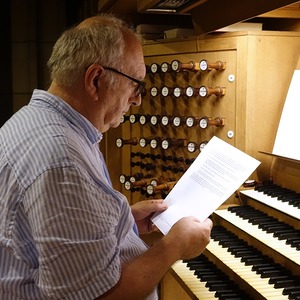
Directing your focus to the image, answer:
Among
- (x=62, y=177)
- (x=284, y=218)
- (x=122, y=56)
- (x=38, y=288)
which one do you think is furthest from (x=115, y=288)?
(x=284, y=218)

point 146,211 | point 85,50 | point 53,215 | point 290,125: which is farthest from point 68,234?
point 290,125

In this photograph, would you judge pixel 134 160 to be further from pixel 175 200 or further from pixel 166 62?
pixel 175 200

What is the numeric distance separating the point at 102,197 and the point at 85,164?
0.08 meters

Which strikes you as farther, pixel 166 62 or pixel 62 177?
pixel 166 62

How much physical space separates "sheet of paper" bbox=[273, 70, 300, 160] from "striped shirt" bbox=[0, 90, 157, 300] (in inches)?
49.5

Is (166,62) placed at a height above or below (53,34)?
below

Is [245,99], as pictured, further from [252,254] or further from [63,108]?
[63,108]

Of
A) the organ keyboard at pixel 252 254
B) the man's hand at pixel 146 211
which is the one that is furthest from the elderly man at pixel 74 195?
the organ keyboard at pixel 252 254

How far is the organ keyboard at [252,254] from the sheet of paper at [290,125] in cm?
18

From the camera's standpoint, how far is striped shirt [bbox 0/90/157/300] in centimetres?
107

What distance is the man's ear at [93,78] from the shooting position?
1.26m

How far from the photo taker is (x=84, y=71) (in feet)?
4.14

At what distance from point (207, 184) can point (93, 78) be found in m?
0.62

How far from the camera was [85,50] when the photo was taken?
127cm
